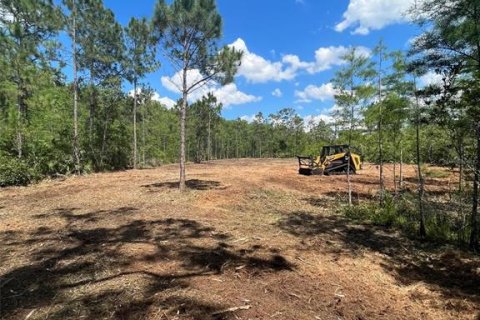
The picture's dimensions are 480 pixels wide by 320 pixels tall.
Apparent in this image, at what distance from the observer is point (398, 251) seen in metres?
6.04

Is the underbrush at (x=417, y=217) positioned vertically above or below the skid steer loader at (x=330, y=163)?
below

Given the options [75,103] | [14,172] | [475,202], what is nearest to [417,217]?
[475,202]

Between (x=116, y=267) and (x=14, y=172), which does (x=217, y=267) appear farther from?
(x=14, y=172)

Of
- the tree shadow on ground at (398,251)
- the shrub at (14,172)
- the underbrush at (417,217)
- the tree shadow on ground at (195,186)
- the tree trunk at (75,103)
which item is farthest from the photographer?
the tree trunk at (75,103)

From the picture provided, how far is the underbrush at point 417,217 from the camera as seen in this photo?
259 inches

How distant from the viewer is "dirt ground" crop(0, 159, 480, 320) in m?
3.85

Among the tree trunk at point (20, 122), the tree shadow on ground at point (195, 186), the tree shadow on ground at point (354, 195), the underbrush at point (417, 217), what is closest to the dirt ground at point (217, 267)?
the underbrush at point (417, 217)

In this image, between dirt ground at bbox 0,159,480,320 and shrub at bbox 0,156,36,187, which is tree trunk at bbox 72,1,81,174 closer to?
shrub at bbox 0,156,36,187

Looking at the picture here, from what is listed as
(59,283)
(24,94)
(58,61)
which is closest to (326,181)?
(59,283)

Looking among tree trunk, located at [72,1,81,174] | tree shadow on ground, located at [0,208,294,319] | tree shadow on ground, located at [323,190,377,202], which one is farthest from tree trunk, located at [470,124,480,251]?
tree trunk, located at [72,1,81,174]

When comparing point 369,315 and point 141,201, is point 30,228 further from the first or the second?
point 369,315

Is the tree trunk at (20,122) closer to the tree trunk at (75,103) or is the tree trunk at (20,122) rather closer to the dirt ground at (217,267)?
the tree trunk at (75,103)

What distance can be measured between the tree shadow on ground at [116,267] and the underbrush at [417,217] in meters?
3.45

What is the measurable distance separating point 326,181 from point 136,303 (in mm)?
11879
